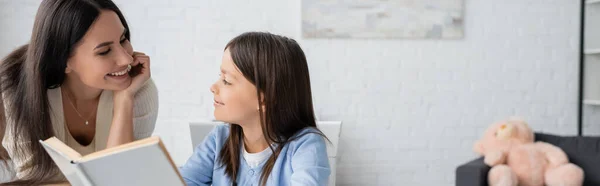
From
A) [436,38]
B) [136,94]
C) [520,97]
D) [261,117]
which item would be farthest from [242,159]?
[520,97]

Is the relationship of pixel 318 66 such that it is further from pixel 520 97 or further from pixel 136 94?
pixel 136 94

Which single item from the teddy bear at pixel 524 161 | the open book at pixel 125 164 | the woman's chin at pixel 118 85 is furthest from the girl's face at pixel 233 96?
the teddy bear at pixel 524 161

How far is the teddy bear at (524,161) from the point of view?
9.52 ft

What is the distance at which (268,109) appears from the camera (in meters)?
1.33

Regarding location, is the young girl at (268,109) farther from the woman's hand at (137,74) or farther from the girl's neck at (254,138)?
the woman's hand at (137,74)

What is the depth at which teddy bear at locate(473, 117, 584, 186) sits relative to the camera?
290 cm

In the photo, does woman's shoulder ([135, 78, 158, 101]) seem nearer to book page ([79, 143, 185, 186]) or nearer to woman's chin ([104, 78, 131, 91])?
woman's chin ([104, 78, 131, 91])

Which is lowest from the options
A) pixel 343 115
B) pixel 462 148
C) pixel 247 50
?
pixel 462 148

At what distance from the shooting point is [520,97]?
3969mm

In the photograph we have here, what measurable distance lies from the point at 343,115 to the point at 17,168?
237cm

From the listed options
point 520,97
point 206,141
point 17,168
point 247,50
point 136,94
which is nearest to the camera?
point 247,50

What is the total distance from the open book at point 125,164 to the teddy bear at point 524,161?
216 centimetres

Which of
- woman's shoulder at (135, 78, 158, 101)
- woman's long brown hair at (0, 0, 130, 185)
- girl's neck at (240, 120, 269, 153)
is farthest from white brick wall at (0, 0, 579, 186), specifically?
girl's neck at (240, 120, 269, 153)

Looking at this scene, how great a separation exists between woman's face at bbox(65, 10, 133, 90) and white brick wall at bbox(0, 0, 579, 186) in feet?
6.65
